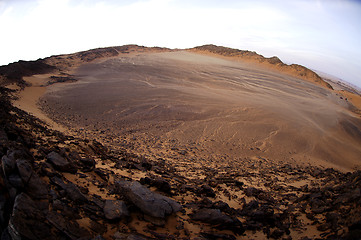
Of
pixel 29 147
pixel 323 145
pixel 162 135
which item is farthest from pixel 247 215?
pixel 323 145

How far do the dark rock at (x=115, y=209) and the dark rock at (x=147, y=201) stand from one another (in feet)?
0.57

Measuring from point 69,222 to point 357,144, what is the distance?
13.2 meters

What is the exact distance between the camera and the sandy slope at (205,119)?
8977 mm

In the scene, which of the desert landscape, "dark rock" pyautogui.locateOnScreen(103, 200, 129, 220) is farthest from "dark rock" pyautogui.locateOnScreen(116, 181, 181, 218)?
"dark rock" pyautogui.locateOnScreen(103, 200, 129, 220)

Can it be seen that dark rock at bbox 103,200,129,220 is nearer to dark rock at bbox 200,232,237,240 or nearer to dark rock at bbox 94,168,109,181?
dark rock at bbox 94,168,109,181

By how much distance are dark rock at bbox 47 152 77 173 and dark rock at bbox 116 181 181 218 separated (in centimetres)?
100

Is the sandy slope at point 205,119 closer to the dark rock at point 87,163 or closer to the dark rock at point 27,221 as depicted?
the dark rock at point 87,163

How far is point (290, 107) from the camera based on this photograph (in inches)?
570

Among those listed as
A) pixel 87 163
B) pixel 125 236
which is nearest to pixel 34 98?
pixel 87 163

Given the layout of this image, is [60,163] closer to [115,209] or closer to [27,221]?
[115,209]

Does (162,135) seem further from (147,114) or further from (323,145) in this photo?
(323,145)

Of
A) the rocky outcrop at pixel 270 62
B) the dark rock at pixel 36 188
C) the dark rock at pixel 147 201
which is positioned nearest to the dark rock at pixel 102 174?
the dark rock at pixel 147 201

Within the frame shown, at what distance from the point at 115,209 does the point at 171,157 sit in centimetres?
437

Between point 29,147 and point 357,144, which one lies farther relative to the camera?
point 357,144
